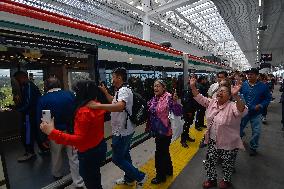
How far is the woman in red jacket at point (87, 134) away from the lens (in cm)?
202

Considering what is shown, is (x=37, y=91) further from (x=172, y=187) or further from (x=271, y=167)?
(x=271, y=167)

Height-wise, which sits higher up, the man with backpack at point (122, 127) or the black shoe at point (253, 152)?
the man with backpack at point (122, 127)

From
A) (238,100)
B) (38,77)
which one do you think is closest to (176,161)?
(238,100)

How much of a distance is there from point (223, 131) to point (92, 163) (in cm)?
194

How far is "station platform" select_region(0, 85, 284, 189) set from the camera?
11.9ft

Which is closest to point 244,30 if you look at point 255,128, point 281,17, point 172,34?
point 281,17

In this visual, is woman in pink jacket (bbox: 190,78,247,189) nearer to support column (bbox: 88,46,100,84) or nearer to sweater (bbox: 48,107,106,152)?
support column (bbox: 88,46,100,84)

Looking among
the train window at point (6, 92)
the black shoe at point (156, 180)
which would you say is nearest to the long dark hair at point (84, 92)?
the black shoe at point (156, 180)

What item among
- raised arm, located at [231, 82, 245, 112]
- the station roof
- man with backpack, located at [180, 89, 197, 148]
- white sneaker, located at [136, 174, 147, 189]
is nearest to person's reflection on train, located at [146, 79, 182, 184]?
white sneaker, located at [136, 174, 147, 189]

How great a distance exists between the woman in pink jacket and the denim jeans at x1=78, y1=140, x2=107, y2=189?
176cm

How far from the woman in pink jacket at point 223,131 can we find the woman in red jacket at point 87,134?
1.72 metres

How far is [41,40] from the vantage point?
2.83 m

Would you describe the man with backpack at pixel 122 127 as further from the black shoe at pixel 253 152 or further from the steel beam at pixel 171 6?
the steel beam at pixel 171 6

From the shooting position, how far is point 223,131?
324 centimetres
